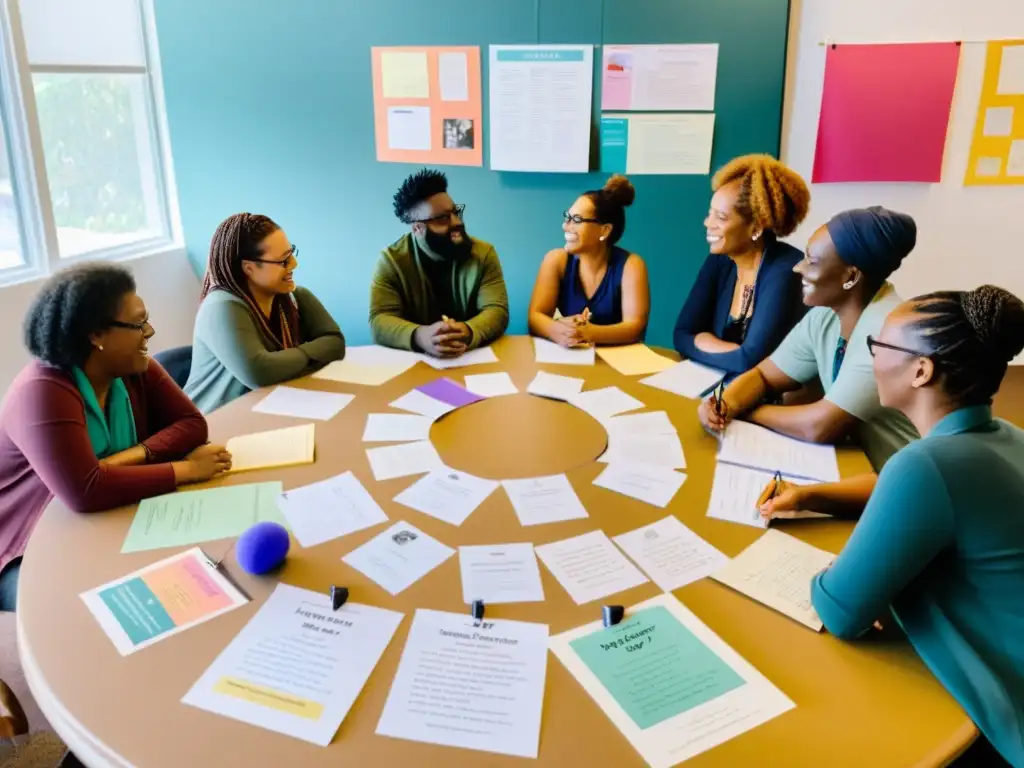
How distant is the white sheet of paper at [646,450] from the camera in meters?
1.84

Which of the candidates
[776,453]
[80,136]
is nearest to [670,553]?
[776,453]

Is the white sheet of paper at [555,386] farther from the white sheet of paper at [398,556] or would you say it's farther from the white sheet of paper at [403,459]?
the white sheet of paper at [398,556]

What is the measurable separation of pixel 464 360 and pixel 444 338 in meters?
A: 0.10

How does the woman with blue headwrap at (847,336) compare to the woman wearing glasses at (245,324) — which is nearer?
the woman with blue headwrap at (847,336)

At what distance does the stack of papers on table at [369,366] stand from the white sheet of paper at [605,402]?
606mm

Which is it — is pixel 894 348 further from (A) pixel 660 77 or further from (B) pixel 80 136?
(B) pixel 80 136

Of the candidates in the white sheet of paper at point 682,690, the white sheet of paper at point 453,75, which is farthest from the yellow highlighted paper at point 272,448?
the white sheet of paper at point 453,75

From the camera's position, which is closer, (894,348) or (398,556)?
(894,348)

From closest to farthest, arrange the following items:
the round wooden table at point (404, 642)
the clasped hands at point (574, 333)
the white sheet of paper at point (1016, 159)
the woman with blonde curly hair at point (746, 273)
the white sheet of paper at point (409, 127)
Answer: the round wooden table at point (404, 642)
the woman with blonde curly hair at point (746, 273)
the clasped hands at point (574, 333)
the white sheet of paper at point (1016, 159)
the white sheet of paper at point (409, 127)

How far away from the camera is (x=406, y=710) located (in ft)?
3.55

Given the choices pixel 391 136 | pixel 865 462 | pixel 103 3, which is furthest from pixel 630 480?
pixel 103 3

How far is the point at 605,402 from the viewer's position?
221cm

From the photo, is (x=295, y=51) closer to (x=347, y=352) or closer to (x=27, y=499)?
(x=347, y=352)

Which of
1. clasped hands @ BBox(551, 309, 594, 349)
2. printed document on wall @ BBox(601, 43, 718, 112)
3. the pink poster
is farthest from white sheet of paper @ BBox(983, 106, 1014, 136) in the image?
clasped hands @ BBox(551, 309, 594, 349)
